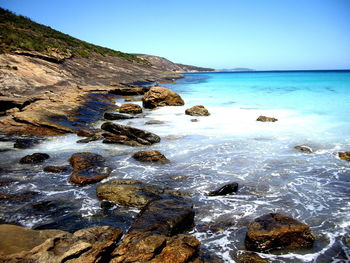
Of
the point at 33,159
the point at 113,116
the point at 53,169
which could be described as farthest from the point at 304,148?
the point at 113,116

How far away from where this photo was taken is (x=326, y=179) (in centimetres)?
814

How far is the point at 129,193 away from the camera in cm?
669

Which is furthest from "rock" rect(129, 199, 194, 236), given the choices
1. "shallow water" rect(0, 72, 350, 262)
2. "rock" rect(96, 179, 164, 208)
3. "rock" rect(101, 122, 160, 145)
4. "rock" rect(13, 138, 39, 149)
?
"rock" rect(13, 138, 39, 149)

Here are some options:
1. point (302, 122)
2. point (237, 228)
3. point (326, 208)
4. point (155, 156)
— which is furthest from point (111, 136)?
point (302, 122)

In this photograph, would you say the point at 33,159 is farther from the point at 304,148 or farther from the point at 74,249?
the point at 304,148

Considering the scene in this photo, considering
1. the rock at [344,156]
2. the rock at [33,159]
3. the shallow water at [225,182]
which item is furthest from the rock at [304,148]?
the rock at [33,159]

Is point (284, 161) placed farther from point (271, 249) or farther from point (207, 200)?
point (271, 249)

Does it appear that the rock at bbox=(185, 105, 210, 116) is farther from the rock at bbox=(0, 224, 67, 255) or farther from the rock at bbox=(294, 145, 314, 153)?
the rock at bbox=(0, 224, 67, 255)

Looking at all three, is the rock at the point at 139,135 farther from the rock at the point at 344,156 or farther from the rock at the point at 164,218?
the rock at the point at 344,156

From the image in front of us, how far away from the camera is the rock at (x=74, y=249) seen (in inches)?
147

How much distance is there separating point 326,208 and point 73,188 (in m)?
6.92

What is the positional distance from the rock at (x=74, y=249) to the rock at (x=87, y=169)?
11.6 feet

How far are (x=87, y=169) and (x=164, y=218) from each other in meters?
4.47

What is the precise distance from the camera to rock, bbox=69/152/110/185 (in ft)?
26.0
